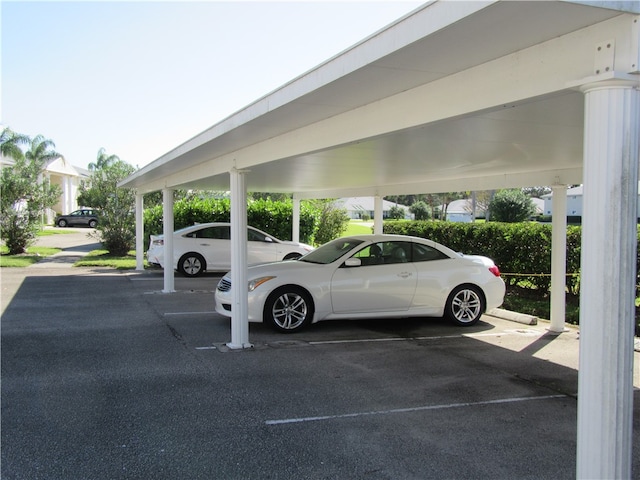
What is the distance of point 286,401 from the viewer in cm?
514

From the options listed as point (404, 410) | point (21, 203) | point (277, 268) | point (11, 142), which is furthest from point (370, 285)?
point (11, 142)

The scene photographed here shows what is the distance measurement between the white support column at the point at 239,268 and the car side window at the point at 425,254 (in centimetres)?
293

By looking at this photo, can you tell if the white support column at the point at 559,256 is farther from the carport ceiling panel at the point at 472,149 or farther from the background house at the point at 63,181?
the background house at the point at 63,181

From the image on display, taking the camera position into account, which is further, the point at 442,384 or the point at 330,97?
the point at 442,384

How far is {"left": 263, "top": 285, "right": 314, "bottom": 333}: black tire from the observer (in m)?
7.92

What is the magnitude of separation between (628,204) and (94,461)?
3.83 metres

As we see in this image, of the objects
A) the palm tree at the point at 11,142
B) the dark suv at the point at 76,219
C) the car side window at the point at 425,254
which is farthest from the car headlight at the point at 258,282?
the dark suv at the point at 76,219

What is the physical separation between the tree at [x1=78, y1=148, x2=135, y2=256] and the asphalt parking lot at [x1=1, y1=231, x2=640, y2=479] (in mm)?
11136

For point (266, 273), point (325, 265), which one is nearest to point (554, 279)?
point (325, 265)

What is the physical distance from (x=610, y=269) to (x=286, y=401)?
132 inches

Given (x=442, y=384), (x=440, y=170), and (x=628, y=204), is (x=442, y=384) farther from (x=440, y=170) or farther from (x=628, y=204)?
(x=440, y=170)

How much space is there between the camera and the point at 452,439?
4.36m

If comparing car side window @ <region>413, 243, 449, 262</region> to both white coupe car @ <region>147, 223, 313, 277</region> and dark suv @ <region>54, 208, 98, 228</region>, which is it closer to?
white coupe car @ <region>147, 223, 313, 277</region>

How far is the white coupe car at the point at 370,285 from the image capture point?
7.97 m
